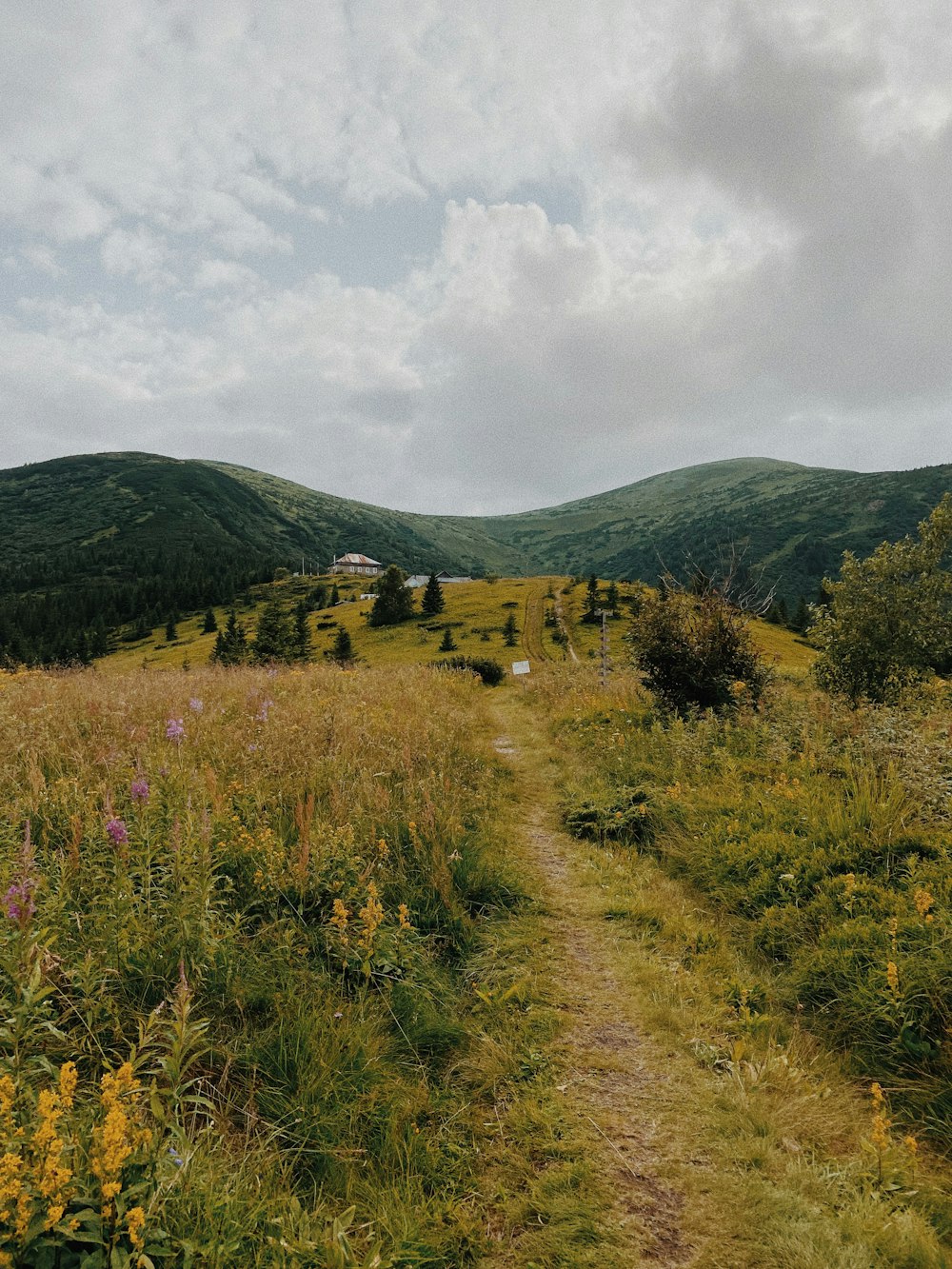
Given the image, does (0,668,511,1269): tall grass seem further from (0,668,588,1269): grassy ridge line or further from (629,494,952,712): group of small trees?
(629,494,952,712): group of small trees

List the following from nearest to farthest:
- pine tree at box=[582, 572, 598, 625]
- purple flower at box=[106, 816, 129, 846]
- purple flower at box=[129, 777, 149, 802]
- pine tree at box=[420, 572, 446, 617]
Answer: purple flower at box=[106, 816, 129, 846], purple flower at box=[129, 777, 149, 802], pine tree at box=[582, 572, 598, 625], pine tree at box=[420, 572, 446, 617]

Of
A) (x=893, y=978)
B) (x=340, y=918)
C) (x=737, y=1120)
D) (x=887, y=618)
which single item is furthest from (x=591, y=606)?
(x=737, y=1120)

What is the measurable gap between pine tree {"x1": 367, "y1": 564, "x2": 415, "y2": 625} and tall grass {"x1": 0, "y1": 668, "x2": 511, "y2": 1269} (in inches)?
3604

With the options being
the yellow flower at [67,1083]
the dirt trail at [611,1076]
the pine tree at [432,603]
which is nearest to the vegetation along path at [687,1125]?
the dirt trail at [611,1076]

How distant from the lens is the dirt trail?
9.09ft

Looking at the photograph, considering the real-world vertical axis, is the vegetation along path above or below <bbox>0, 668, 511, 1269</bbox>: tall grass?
below

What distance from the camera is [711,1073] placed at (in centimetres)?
373

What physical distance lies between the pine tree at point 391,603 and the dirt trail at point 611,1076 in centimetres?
9216

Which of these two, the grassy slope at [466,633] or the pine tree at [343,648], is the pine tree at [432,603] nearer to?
the grassy slope at [466,633]

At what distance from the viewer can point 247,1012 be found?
138 inches

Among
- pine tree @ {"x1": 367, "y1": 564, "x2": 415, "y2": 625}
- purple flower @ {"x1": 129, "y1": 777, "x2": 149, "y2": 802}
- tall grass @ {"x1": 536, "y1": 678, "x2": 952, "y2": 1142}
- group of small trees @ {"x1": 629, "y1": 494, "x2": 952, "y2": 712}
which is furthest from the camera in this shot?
pine tree @ {"x1": 367, "y1": 564, "x2": 415, "y2": 625}

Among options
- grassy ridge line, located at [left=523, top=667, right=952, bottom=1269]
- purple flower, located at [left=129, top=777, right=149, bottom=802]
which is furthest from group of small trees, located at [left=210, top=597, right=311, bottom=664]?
grassy ridge line, located at [left=523, top=667, right=952, bottom=1269]

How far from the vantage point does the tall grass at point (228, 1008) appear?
221cm

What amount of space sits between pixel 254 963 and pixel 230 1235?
1597 mm
